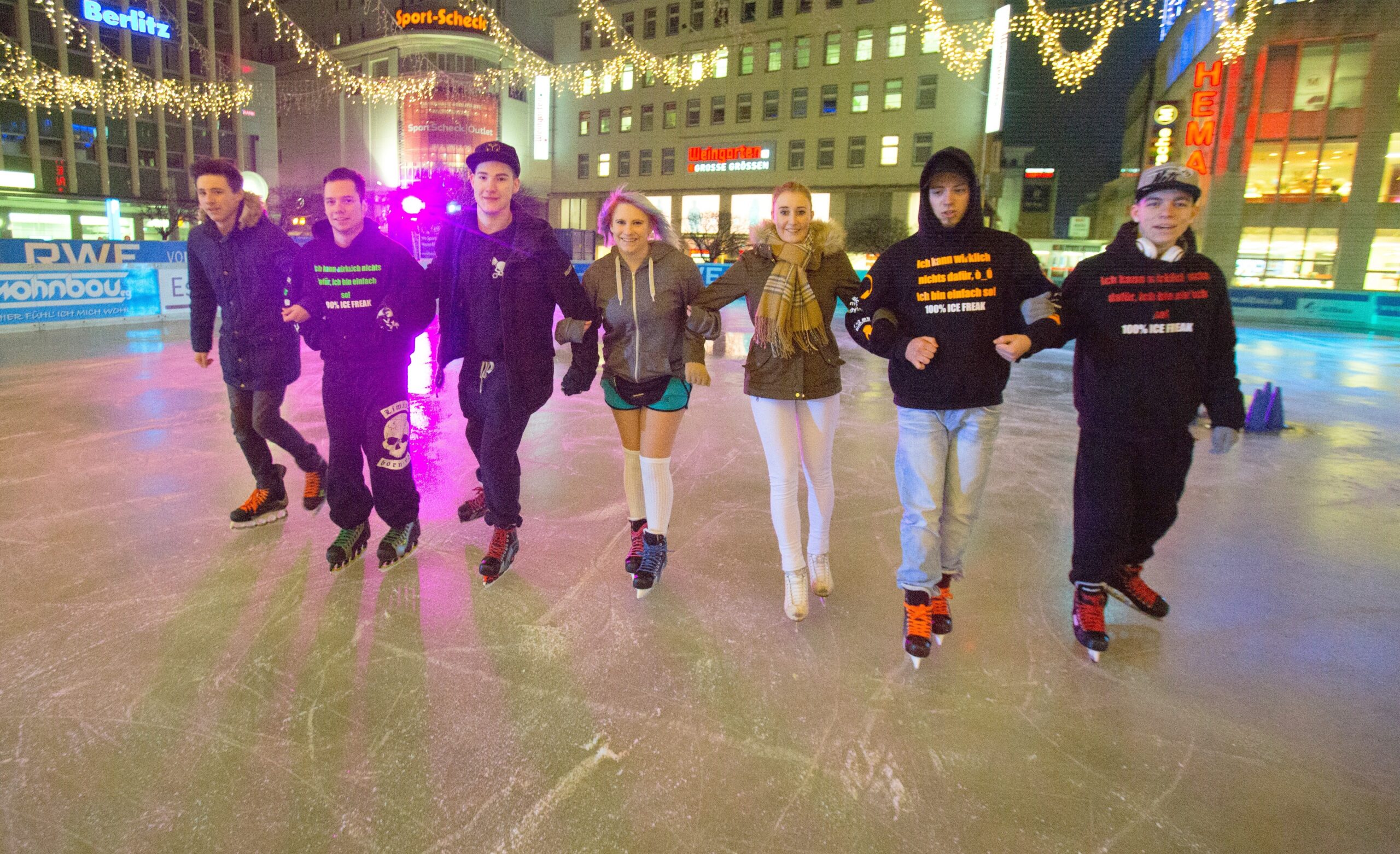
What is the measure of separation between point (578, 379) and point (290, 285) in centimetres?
143

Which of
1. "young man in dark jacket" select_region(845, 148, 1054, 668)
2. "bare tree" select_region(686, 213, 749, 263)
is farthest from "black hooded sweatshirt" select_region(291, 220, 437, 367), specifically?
"bare tree" select_region(686, 213, 749, 263)

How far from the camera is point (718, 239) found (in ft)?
100

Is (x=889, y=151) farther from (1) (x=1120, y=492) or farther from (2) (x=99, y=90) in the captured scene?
(1) (x=1120, y=492)

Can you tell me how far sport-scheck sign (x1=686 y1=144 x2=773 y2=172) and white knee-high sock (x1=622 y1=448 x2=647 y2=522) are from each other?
1403 inches

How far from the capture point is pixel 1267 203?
22.0 meters

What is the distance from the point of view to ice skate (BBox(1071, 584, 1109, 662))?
285 centimetres

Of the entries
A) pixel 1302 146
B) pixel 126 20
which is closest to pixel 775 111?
pixel 1302 146

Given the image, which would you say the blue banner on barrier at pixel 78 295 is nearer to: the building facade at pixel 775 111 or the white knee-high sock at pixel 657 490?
the white knee-high sock at pixel 657 490

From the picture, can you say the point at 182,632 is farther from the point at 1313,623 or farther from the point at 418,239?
the point at 418,239

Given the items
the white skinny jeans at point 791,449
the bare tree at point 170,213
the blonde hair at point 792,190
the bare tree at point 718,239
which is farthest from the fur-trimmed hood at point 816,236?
the bare tree at point 170,213

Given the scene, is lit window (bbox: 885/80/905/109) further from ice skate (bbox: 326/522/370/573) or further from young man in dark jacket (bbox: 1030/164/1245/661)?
ice skate (bbox: 326/522/370/573)

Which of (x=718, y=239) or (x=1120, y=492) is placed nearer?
(x=1120, y=492)

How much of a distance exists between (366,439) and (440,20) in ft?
204

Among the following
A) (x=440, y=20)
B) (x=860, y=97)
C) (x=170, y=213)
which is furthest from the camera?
(x=440, y=20)
